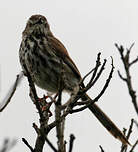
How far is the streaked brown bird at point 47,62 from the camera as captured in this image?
7.34 meters

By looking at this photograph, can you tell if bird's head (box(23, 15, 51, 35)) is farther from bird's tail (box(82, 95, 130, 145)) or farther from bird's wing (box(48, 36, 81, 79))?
bird's tail (box(82, 95, 130, 145))

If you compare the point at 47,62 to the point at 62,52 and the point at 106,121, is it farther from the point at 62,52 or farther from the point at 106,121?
the point at 106,121

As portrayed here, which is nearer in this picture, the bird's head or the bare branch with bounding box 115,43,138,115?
the bare branch with bounding box 115,43,138,115

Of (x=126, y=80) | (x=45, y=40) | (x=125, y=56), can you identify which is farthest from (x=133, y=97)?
(x=45, y=40)

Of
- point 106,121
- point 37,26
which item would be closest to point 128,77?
point 106,121

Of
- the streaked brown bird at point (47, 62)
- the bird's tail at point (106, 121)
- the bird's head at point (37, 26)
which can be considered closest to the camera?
the bird's tail at point (106, 121)

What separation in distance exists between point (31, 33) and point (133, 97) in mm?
4591

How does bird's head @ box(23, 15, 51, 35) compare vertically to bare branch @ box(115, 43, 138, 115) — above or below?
above

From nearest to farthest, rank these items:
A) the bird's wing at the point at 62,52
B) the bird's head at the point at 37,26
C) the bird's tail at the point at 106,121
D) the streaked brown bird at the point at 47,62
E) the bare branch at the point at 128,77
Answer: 1. the bare branch at the point at 128,77
2. the bird's tail at the point at 106,121
3. the streaked brown bird at the point at 47,62
4. the bird's wing at the point at 62,52
5. the bird's head at the point at 37,26

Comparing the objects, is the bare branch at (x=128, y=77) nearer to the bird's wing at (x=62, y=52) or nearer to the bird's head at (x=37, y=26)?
the bird's wing at (x=62, y=52)

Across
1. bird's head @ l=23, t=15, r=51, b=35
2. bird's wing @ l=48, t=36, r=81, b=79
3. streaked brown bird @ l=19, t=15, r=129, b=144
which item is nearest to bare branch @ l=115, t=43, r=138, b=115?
streaked brown bird @ l=19, t=15, r=129, b=144

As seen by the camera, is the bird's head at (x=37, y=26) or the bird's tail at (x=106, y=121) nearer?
the bird's tail at (x=106, y=121)

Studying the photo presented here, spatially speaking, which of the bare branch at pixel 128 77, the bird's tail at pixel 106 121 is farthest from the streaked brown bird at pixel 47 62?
the bare branch at pixel 128 77

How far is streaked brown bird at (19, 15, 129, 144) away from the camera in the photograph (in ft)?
24.1
